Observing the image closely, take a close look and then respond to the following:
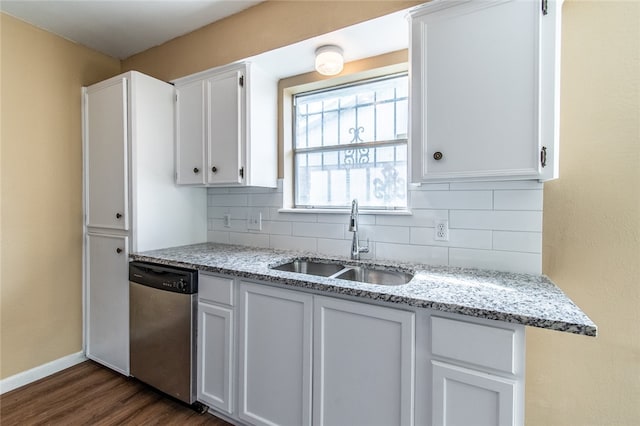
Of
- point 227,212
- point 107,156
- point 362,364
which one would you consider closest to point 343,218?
point 362,364

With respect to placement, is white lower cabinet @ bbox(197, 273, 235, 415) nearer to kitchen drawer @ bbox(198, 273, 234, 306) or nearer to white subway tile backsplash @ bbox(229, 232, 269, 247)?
kitchen drawer @ bbox(198, 273, 234, 306)

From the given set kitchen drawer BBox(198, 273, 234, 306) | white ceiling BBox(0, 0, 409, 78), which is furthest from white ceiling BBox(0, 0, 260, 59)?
kitchen drawer BBox(198, 273, 234, 306)

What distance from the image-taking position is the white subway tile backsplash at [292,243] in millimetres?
2109

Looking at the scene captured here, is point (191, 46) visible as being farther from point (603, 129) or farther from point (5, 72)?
point (603, 129)

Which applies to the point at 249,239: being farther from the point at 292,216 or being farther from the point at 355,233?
the point at 355,233

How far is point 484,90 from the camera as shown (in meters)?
1.33

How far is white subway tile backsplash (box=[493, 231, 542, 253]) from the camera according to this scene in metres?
1.47

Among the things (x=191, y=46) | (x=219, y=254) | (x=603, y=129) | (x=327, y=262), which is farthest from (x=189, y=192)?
(x=603, y=129)

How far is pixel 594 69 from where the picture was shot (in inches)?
53.4

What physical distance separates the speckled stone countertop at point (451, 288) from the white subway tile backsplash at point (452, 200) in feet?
1.10

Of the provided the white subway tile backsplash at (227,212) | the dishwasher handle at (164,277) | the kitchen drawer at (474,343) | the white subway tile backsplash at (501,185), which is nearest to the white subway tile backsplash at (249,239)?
the white subway tile backsplash at (227,212)

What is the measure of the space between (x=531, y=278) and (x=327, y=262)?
105cm

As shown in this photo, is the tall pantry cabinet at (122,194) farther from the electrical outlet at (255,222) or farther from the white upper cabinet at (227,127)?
the electrical outlet at (255,222)

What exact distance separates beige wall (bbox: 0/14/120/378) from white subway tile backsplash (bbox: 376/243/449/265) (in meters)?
2.33
